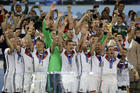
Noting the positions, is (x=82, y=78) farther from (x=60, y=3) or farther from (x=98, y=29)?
(x=60, y=3)

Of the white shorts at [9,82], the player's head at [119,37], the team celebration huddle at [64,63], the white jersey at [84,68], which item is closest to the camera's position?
the team celebration huddle at [64,63]

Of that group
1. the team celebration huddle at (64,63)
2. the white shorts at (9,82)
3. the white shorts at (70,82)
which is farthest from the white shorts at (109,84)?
the white shorts at (9,82)

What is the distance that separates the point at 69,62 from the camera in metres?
9.70

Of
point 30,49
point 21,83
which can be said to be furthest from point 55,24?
point 21,83

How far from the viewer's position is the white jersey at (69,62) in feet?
31.7

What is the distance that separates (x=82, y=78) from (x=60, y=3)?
5.58 meters

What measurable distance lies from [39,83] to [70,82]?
→ 0.71 m

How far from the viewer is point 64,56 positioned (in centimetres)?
972

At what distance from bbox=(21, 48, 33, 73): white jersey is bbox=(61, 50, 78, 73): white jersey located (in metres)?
0.83

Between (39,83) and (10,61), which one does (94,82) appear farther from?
(10,61)

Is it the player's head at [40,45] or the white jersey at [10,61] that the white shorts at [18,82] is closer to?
the white jersey at [10,61]

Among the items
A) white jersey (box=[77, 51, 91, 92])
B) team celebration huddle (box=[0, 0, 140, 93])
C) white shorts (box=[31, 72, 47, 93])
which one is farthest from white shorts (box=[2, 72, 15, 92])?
Result: white jersey (box=[77, 51, 91, 92])

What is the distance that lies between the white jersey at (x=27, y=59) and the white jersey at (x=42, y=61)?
18 centimetres

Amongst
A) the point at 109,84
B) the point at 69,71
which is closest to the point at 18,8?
the point at 69,71
